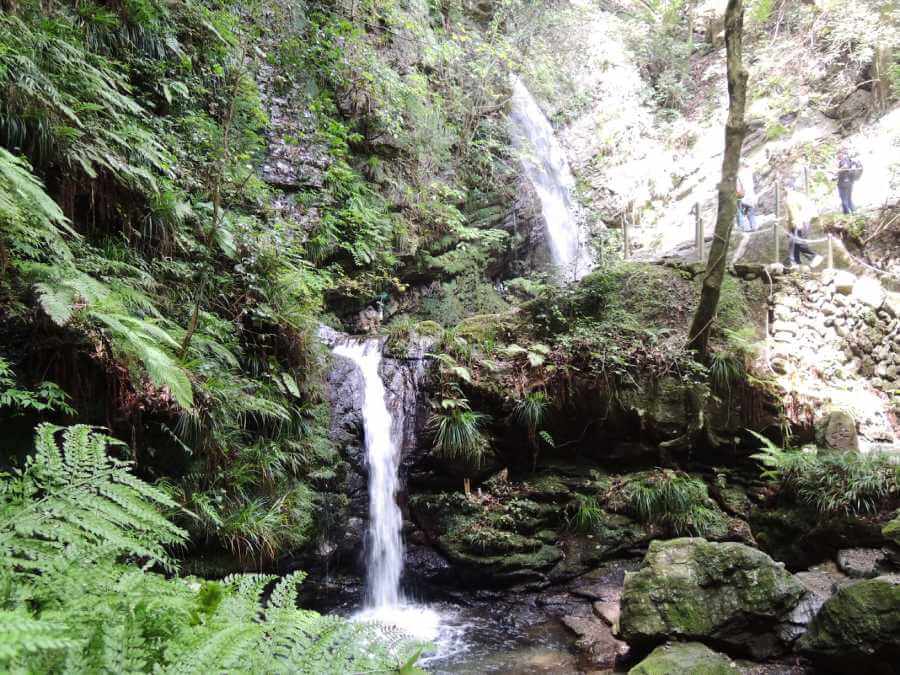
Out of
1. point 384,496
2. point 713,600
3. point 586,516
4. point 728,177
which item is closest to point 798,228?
point 728,177

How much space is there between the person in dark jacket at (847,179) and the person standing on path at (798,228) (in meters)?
1.22

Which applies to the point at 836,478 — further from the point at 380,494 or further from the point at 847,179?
the point at 847,179

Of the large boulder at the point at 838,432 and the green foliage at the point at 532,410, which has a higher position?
the green foliage at the point at 532,410

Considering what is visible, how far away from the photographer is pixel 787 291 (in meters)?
9.20

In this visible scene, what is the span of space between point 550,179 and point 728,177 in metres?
9.52

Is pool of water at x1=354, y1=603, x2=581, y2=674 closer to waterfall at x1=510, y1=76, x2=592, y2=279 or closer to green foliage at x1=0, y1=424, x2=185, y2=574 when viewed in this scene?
green foliage at x1=0, y1=424, x2=185, y2=574

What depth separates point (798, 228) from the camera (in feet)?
35.8

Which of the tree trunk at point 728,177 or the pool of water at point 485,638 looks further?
the tree trunk at point 728,177

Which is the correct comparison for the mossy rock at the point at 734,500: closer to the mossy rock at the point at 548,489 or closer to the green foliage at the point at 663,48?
the mossy rock at the point at 548,489

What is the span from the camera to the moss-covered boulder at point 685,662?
425 cm

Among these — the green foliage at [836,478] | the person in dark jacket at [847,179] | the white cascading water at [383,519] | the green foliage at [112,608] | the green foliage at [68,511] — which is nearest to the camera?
the green foliage at [112,608]

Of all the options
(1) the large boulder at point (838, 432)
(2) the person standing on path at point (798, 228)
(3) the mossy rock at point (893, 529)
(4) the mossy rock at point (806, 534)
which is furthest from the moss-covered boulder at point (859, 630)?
(2) the person standing on path at point (798, 228)

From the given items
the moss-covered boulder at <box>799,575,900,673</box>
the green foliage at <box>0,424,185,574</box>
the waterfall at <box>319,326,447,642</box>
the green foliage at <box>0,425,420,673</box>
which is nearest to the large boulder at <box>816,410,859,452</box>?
the moss-covered boulder at <box>799,575,900,673</box>

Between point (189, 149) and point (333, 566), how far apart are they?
5291 mm
